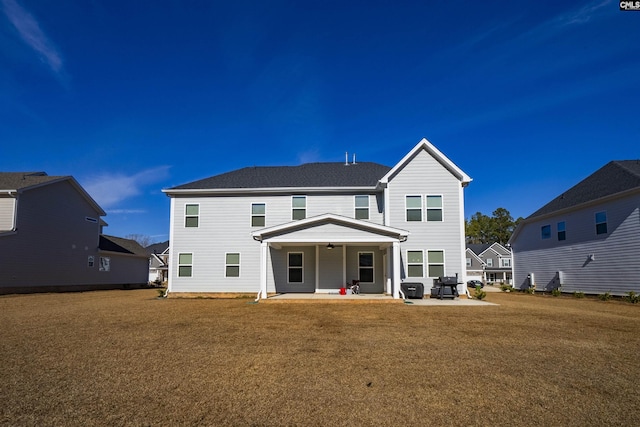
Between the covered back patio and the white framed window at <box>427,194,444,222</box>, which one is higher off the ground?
the white framed window at <box>427,194,444,222</box>

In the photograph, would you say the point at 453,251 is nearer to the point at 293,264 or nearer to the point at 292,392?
the point at 293,264

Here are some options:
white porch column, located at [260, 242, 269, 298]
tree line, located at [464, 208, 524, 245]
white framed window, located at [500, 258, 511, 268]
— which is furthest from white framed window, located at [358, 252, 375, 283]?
tree line, located at [464, 208, 524, 245]

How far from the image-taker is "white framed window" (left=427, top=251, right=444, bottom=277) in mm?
17391

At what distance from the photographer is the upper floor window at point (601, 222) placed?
19.1m

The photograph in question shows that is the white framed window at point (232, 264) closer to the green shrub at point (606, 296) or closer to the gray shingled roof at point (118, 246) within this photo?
the gray shingled roof at point (118, 246)

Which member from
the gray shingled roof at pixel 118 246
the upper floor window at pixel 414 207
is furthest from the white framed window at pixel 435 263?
the gray shingled roof at pixel 118 246

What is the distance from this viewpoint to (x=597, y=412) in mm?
4035

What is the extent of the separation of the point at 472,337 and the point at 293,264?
37.7ft

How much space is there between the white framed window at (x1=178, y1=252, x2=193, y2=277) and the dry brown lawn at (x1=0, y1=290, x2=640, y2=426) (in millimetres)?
8911

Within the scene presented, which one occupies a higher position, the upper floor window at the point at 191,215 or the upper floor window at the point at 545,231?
the upper floor window at the point at 191,215

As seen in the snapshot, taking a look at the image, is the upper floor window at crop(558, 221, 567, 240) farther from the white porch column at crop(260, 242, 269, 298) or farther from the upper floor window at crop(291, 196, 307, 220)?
the white porch column at crop(260, 242, 269, 298)

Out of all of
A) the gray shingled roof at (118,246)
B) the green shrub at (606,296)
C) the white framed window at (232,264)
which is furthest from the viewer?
the gray shingled roof at (118,246)

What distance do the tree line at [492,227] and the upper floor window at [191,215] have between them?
220 ft

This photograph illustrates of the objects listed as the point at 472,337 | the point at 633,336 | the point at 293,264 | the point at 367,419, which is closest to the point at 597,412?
the point at 367,419
